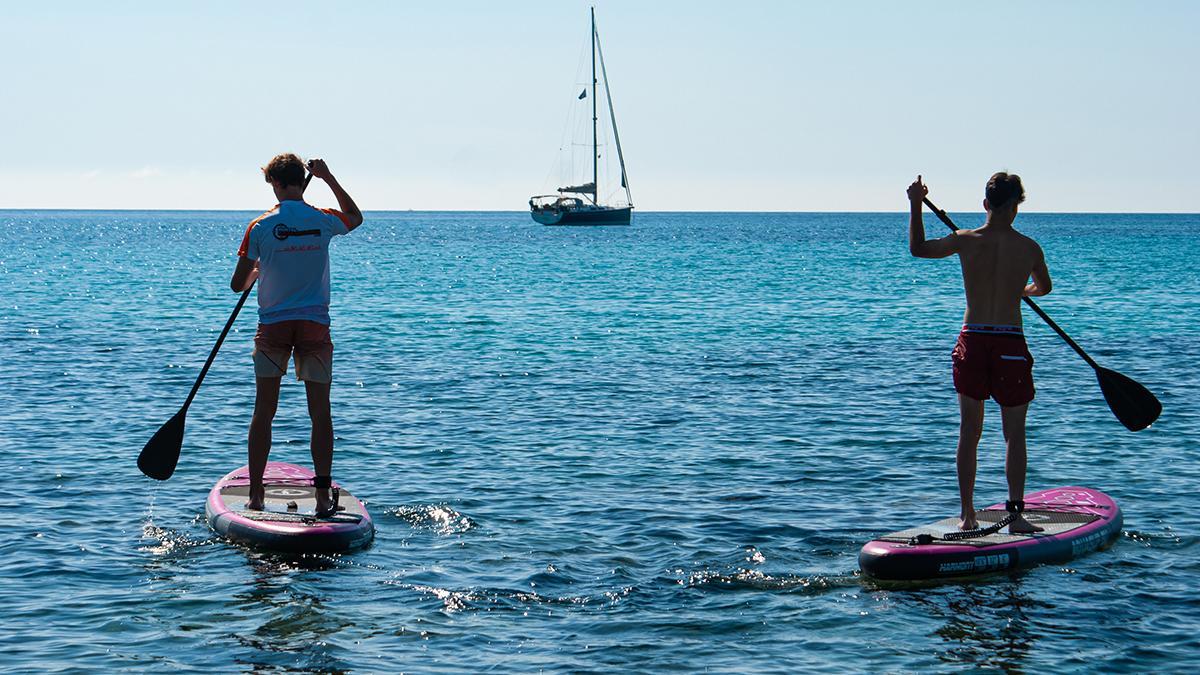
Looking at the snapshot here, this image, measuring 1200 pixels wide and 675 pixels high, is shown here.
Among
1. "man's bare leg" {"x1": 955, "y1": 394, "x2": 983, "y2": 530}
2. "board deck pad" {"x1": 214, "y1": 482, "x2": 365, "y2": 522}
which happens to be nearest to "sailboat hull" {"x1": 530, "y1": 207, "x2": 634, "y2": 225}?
"board deck pad" {"x1": 214, "y1": 482, "x2": 365, "y2": 522}

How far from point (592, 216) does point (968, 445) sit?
124 meters

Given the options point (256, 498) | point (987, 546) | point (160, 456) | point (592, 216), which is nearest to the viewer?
point (987, 546)

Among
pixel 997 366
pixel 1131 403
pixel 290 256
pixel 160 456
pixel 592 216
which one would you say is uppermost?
pixel 592 216

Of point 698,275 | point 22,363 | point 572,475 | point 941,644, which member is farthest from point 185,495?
point 698,275

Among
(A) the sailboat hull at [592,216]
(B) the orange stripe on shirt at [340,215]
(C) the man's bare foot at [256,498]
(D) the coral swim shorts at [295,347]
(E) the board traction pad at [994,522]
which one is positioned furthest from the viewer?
(A) the sailboat hull at [592,216]

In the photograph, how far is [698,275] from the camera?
60.5 meters

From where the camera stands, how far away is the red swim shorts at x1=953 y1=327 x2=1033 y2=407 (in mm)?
8992

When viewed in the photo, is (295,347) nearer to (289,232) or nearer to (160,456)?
(289,232)

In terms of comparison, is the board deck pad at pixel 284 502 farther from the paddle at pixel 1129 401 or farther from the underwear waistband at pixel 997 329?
the paddle at pixel 1129 401

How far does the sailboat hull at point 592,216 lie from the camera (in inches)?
5128

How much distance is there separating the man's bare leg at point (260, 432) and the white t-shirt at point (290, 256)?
50cm

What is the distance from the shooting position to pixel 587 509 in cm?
1146

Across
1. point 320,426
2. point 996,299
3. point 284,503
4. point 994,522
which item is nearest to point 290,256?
point 320,426

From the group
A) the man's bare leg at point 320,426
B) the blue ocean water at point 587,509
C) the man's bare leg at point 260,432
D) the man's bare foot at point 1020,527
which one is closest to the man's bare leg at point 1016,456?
the man's bare foot at point 1020,527
